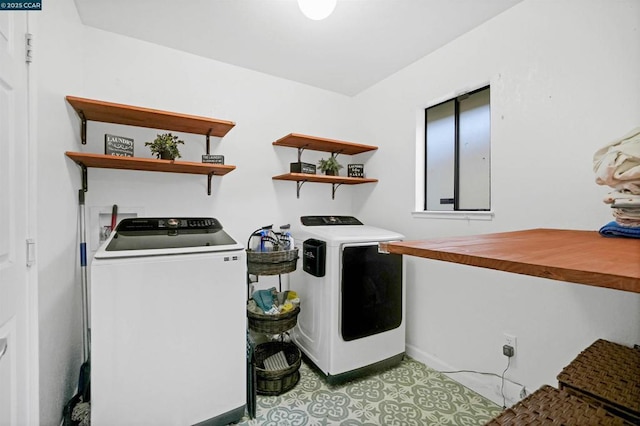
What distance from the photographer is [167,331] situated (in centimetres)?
141

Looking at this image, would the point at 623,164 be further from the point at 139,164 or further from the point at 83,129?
the point at 83,129

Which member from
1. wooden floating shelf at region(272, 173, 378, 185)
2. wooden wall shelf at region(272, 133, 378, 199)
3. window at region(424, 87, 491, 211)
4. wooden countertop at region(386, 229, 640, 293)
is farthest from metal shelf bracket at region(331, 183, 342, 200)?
wooden countertop at region(386, 229, 640, 293)

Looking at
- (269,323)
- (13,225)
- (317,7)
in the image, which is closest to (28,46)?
(13,225)

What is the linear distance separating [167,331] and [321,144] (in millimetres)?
1902

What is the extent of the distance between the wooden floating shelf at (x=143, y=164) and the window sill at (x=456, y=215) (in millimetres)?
1564

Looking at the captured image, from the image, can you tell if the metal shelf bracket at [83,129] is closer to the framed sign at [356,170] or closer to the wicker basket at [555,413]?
the framed sign at [356,170]

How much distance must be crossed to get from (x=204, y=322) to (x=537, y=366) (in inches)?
74.4

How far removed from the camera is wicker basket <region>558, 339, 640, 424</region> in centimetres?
98

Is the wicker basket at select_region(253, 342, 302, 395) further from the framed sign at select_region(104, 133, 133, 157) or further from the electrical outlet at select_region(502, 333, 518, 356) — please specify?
the framed sign at select_region(104, 133, 133, 157)

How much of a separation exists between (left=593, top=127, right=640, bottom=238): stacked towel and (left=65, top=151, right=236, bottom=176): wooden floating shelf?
2.03m

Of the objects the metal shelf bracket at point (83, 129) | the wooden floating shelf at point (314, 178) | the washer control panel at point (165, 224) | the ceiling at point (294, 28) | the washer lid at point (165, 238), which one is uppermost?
the ceiling at point (294, 28)

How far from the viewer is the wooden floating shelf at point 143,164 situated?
1.71 meters

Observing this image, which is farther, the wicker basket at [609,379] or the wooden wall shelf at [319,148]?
the wooden wall shelf at [319,148]

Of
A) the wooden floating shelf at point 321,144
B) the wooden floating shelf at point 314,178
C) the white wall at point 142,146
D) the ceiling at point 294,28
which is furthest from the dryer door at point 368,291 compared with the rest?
the ceiling at point 294,28
